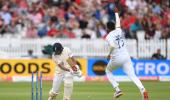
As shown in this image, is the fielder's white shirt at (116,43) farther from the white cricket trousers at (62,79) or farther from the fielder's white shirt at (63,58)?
the white cricket trousers at (62,79)

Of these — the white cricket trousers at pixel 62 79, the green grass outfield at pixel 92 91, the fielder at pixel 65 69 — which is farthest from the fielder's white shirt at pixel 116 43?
the green grass outfield at pixel 92 91

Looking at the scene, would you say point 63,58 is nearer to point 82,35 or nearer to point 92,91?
point 92,91

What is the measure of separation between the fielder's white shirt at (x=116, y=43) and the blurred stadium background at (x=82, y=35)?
9479mm

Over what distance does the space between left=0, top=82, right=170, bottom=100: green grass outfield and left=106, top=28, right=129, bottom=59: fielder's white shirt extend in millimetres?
2545

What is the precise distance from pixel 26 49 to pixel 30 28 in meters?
0.93

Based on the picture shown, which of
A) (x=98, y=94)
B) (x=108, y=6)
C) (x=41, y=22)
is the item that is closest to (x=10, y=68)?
(x=41, y=22)

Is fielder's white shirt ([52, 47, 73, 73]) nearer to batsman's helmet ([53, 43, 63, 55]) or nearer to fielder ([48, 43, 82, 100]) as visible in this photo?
fielder ([48, 43, 82, 100])

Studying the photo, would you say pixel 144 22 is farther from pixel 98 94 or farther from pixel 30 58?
pixel 98 94

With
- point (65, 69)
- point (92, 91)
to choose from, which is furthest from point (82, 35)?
point (65, 69)

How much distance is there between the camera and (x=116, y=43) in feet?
50.7

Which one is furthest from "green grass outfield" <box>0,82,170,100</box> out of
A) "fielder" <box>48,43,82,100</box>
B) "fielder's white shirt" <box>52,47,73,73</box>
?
"fielder's white shirt" <box>52,47,73,73</box>

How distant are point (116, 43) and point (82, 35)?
496 inches

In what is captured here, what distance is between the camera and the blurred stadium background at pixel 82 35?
86.6 feet

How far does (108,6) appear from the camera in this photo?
2917cm
